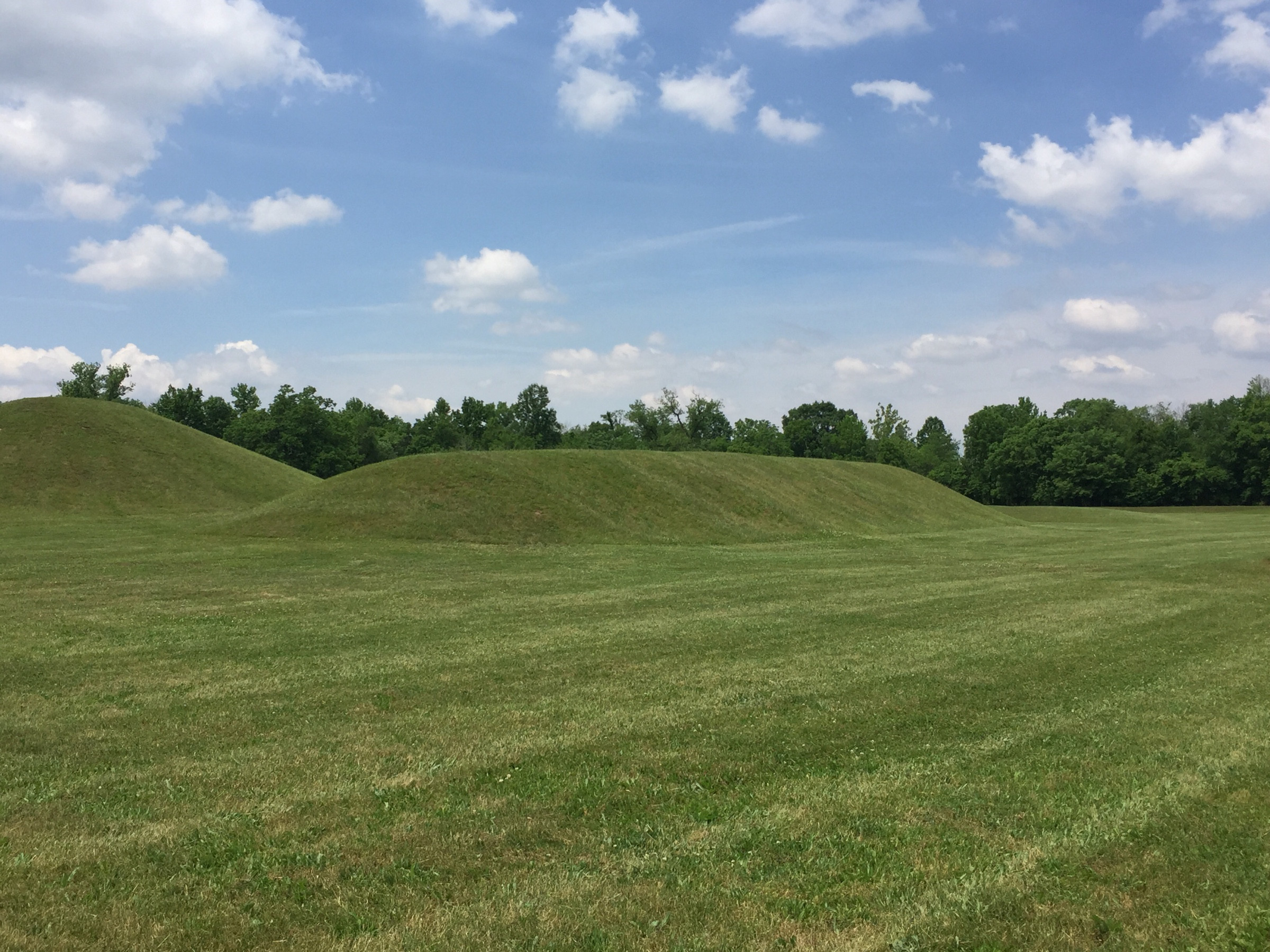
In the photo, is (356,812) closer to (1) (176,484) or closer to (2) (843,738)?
(2) (843,738)

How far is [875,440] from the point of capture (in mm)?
165000

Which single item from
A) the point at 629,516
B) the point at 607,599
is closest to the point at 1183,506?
the point at 629,516

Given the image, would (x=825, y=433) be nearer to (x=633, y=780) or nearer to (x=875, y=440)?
(x=875, y=440)

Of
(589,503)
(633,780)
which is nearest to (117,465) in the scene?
(589,503)

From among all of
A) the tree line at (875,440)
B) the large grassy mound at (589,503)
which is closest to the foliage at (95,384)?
the tree line at (875,440)

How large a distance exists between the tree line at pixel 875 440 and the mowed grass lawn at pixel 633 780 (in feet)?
293

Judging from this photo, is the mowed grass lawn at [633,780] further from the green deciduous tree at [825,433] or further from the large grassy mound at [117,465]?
the green deciduous tree at [825,433]

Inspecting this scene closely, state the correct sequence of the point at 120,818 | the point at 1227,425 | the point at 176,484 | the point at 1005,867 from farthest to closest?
the point at 1227,425
the point at 176,484
the point at 120,818
the point at 1005,867

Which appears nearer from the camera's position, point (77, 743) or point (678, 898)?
point (678, 898)

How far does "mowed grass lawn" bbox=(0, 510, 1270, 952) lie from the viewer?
233 inches

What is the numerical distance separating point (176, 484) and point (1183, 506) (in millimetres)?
107456

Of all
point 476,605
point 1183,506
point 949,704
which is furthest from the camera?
point 1183,506

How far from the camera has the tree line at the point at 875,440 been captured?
107875 mm

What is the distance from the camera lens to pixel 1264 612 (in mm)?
20094
